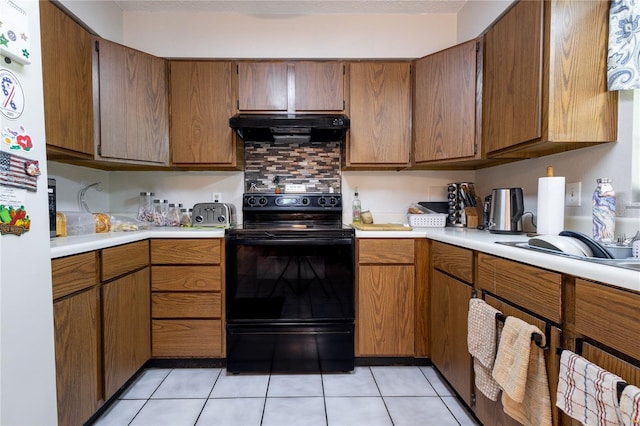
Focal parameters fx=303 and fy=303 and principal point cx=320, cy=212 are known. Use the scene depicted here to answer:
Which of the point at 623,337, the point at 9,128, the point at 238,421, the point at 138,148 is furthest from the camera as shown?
the point at 138,148

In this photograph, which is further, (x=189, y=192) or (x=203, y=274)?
(x=189, y=192)

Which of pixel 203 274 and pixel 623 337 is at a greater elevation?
pixel 623 337

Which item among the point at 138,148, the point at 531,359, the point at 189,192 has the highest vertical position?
the point at 138,148

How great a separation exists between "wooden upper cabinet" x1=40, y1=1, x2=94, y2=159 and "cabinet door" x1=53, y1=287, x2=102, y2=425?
0.81m

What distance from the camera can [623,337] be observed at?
28.2 inches

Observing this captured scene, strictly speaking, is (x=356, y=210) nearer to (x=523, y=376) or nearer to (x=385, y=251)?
(x=385, y=251)

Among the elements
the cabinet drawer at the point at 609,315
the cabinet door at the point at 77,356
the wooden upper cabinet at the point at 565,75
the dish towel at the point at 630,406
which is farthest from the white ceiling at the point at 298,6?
the dish towel at the point at 630,406

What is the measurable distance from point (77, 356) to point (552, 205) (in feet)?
7.28

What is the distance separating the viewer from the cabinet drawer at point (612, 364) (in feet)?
2.28

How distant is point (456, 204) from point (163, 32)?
2542 millimetres

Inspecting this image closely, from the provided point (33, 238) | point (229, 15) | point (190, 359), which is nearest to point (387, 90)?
point (229, 15)

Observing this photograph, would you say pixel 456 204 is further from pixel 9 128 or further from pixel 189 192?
pixel 9 128

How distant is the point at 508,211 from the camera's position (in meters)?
1.72

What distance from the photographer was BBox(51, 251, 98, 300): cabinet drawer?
1194mm
